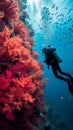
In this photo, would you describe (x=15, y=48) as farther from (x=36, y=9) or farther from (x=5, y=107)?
(x=36, y=9)

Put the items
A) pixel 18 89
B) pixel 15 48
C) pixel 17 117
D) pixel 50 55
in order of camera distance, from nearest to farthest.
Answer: pixel 50 55, pixel 18 89, pixel 15 48, pixel 17 117

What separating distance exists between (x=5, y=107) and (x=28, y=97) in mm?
842

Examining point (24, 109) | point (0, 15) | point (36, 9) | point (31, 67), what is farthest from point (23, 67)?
point (36, 9)

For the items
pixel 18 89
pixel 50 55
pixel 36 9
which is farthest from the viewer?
pixel 36 9

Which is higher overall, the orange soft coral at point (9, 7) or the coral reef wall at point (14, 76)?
the orange soft coral at point (9, 7)

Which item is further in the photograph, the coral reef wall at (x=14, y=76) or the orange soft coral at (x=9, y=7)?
the orange soft coral at (x=9, y=7)

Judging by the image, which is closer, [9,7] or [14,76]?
[14,76]

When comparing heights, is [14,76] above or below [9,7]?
below

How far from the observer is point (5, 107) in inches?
251

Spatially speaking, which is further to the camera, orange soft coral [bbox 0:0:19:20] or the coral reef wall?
orange soft coral [bbox 0:0:19:20]

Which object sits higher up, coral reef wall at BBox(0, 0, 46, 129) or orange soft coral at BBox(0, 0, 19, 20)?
orange soft coral at BBox(0, 0, 19, 20)

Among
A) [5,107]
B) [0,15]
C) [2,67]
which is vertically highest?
[0,15]

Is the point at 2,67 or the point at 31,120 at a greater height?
the point at 2,67

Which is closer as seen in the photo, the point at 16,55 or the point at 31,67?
the point at 16,55
